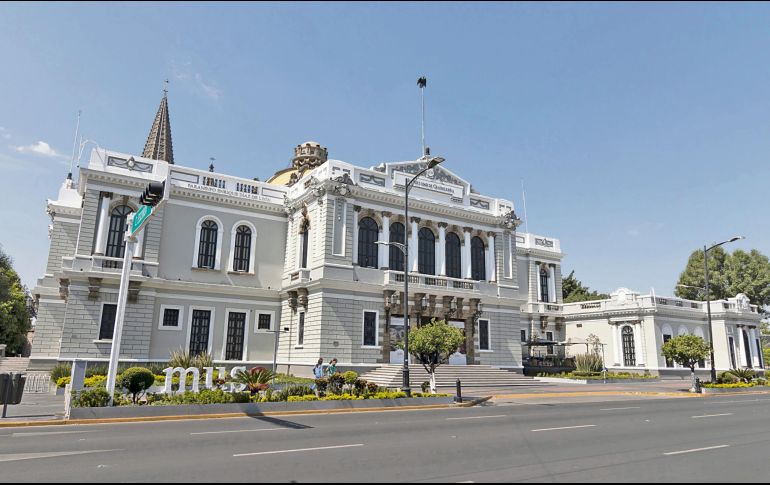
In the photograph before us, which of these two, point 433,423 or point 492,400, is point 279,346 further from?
point 433,423

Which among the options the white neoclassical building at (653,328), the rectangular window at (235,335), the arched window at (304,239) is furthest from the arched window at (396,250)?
the white neoclassical building at (653,328)

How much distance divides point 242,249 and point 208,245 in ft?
7.69

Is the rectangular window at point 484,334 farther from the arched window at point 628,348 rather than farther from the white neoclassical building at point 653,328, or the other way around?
the arched window at point 628,348

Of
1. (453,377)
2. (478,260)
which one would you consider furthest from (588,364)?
(453,377)

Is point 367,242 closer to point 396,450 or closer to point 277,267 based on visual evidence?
point 277,267

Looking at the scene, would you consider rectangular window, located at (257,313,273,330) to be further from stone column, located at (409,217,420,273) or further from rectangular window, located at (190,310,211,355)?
stone column, located at (409,217,420,273)

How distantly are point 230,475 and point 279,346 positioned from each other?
28.3 meters

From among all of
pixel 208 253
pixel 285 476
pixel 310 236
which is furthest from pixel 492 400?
pixel 208 253

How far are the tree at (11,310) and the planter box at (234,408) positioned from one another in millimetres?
44724

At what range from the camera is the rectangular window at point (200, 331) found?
110 feet

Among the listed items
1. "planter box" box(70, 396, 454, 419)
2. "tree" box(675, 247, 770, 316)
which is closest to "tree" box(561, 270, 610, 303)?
"tree" box(675, 247, 770, 316)

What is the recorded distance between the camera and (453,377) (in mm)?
32062

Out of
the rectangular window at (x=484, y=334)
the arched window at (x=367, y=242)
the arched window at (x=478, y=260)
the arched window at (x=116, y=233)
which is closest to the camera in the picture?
the arched window at (x=116, y=233)

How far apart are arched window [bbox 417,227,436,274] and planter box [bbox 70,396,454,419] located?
52.6ft
